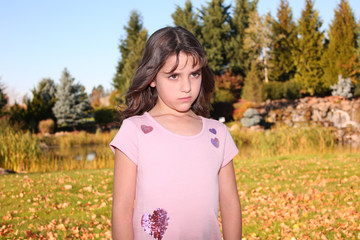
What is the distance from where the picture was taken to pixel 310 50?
2906 cm

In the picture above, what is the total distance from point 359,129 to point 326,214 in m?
17.9

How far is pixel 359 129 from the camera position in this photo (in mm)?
21031

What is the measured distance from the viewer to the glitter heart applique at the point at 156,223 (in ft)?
5.20

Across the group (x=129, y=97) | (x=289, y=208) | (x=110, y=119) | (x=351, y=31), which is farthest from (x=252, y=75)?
(x=129, y=97)

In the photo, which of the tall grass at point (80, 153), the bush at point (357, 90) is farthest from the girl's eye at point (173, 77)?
the bush at point (357, 90)

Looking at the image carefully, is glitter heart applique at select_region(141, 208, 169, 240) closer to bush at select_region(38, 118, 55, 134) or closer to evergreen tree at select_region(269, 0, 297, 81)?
bush at select_region(38, 118, 55, 134)

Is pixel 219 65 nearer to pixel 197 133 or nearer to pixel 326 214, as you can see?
pixel 326 214

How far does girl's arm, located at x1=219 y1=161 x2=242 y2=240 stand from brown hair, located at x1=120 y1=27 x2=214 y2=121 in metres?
0.55

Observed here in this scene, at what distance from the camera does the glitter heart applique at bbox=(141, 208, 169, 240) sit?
1586mm

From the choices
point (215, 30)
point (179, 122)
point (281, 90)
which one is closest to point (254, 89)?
point (281, 90)

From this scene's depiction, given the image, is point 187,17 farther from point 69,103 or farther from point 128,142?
point 128,142

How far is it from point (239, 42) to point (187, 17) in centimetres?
553

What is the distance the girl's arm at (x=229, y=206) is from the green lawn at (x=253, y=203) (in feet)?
9.51

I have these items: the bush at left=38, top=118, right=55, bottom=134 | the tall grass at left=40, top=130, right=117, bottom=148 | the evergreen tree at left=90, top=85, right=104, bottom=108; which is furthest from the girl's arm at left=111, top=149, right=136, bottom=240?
the evergreen tree at left=90, top=85, right=104, bottom=108
